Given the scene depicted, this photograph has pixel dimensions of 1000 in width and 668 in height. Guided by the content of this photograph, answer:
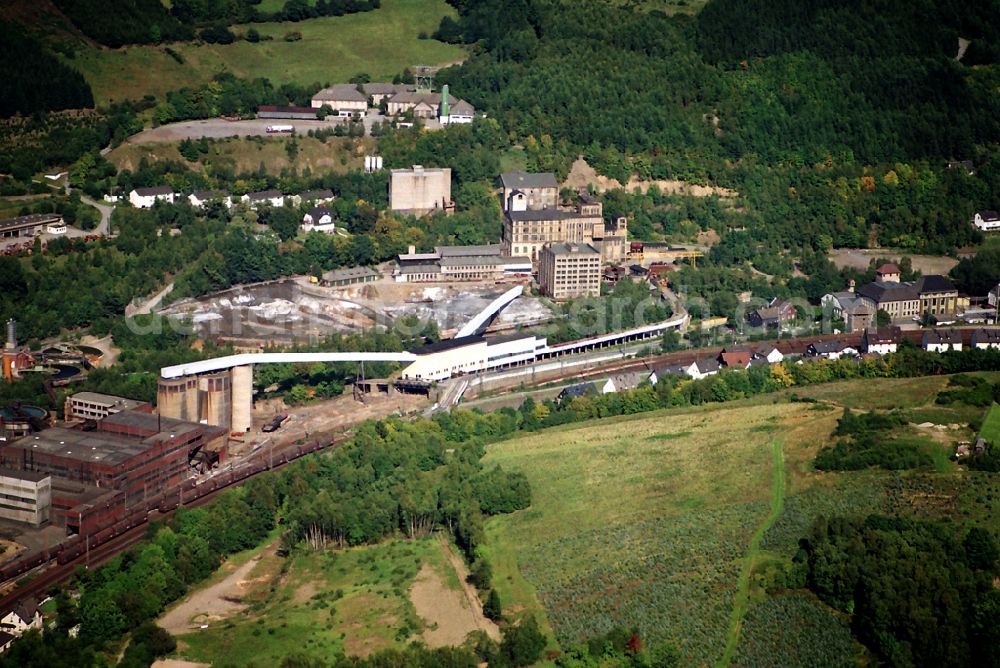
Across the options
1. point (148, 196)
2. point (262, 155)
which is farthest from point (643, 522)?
point (262, 155)

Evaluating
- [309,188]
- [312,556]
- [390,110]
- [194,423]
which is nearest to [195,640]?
[312,556]

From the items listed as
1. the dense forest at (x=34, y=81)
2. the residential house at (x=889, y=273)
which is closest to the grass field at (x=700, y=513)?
the residential house at (x=889, y=273)

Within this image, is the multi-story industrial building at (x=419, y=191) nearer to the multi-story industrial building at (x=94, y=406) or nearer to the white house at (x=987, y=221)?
the multi-story industrial building at (x=94, y=406)

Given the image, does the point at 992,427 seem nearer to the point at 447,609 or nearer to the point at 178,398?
the point at 447,609

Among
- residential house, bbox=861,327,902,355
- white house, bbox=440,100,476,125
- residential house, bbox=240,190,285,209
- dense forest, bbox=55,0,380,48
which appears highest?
dense forest, bbox=55,0,380,48

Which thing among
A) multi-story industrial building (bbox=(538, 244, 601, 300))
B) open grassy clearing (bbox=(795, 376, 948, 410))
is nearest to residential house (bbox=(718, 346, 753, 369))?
open grassy clearing (bbox=(795, 376, 948, 410))

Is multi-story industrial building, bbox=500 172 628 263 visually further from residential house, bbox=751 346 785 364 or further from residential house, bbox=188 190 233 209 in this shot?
residential house, bbox=188 190 233 209
